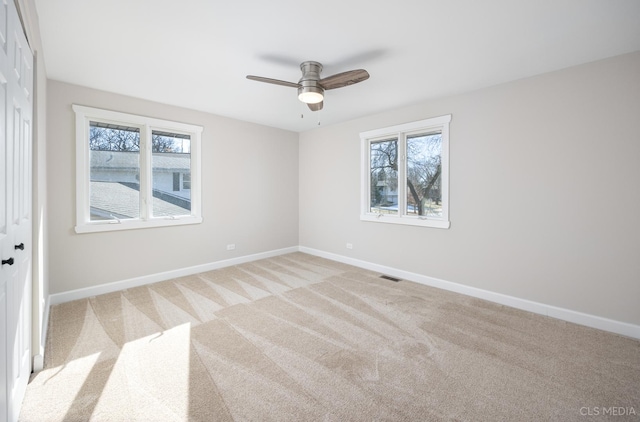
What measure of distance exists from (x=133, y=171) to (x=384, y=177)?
376 centimetres

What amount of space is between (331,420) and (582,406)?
1.62m

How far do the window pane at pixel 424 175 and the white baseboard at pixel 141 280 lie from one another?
116 inches

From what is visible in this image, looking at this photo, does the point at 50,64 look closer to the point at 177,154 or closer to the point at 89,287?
the point at 177,154

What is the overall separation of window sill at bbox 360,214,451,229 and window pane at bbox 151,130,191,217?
9.63 feet

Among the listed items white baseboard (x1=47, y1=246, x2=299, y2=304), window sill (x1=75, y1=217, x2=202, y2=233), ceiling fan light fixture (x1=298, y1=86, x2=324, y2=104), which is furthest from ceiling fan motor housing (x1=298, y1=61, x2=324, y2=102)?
white baseboard (x1=47, y1=246, x2=299, y2=304)

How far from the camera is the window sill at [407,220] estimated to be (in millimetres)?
3816

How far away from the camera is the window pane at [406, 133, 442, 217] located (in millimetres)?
3928

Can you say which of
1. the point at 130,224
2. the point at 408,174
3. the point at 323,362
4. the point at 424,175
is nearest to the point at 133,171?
the point at 130,224

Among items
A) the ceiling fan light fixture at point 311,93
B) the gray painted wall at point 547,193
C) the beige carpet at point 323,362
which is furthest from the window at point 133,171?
the gray painted wall at point 547,193

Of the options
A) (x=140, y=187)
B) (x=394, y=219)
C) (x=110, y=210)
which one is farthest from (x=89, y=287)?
(x=394, y=219)

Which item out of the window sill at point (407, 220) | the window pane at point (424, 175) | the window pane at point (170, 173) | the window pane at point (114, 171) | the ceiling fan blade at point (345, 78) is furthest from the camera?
the window pane at point (170, 173)

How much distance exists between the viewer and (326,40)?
2.39m

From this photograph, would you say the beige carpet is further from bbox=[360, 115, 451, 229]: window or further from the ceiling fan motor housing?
the ceiling fan motor housing

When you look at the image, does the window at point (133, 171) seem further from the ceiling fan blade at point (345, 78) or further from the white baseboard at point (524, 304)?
the white baseboard at point (524, 304)
